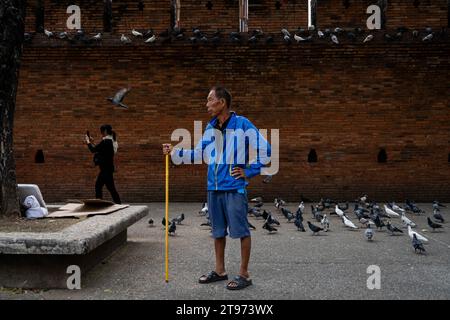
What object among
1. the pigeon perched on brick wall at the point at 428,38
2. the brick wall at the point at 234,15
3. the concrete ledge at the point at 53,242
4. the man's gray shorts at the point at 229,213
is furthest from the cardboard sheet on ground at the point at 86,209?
the pigeon perched on brick wall at the point at 428,38

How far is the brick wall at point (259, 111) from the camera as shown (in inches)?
496

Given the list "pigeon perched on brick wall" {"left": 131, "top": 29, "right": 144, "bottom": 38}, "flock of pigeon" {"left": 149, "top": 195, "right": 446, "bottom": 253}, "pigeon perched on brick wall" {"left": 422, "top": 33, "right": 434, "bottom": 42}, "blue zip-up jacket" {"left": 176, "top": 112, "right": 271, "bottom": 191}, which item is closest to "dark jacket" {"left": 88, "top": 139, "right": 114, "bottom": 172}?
"flock of pigeon" {"left": 149, "top": 195, "right": 446, "bottom": 253}

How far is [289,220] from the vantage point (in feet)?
31.0

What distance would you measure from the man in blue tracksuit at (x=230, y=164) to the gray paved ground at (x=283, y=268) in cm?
43

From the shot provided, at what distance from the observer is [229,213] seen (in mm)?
4523

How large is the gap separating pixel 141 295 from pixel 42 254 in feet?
3.30

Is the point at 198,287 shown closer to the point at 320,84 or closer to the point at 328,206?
the point at 328,206

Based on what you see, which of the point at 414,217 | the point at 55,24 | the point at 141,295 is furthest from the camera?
the point at 55,24

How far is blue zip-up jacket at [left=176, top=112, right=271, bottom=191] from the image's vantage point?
4520 millimetres

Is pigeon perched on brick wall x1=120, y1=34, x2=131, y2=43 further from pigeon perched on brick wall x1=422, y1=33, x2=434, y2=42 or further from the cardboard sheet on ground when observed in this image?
pigeon perched on brick wall x1=422, y1=33, x2=434, y2=42

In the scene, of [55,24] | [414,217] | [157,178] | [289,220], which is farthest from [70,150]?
[414,217]

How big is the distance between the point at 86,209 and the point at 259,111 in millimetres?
6958

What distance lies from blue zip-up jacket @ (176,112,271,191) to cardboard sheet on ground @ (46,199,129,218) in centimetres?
224

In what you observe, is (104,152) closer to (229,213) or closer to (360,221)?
(360,221)
